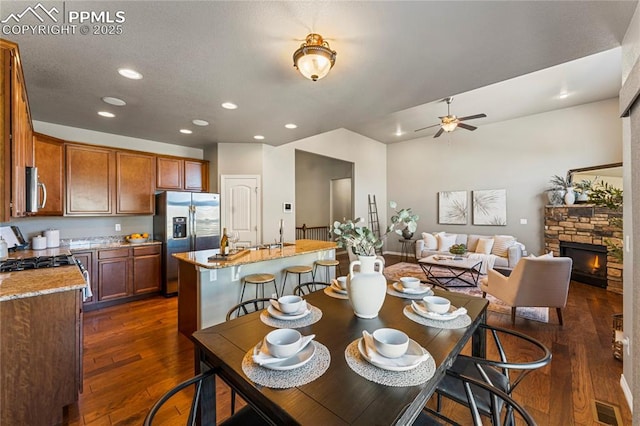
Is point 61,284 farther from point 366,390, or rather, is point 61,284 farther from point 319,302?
point 366,390

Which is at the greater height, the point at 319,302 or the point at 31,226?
the point at 31,226

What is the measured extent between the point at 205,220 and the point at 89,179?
5.58 feet

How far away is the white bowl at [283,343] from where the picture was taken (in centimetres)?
103

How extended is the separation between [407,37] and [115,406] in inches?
135

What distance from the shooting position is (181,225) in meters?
4.42

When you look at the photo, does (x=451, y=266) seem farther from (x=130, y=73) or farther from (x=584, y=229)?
(x=130, y=73)

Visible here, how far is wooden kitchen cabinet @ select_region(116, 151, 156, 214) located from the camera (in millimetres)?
4191

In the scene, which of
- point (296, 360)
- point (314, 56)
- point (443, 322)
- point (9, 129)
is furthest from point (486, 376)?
point (9, 129)

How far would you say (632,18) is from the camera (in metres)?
1.71

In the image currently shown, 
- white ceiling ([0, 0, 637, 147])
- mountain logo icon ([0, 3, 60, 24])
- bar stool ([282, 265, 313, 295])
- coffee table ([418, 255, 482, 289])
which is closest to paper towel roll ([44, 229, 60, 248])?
white ceiling ([0, 0, 637, 147])

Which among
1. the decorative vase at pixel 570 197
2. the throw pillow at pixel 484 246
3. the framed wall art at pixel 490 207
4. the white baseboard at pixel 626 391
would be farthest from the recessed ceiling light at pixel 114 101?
the decorative vase at pixel 570 197

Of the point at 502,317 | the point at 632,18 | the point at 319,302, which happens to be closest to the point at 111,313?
the point at 319,302

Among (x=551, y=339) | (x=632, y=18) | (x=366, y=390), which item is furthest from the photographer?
(x=551, y=339)

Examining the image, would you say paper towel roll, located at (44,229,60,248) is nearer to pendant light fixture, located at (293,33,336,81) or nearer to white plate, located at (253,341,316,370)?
pendant light fixture, located at (293,33,336,81)
